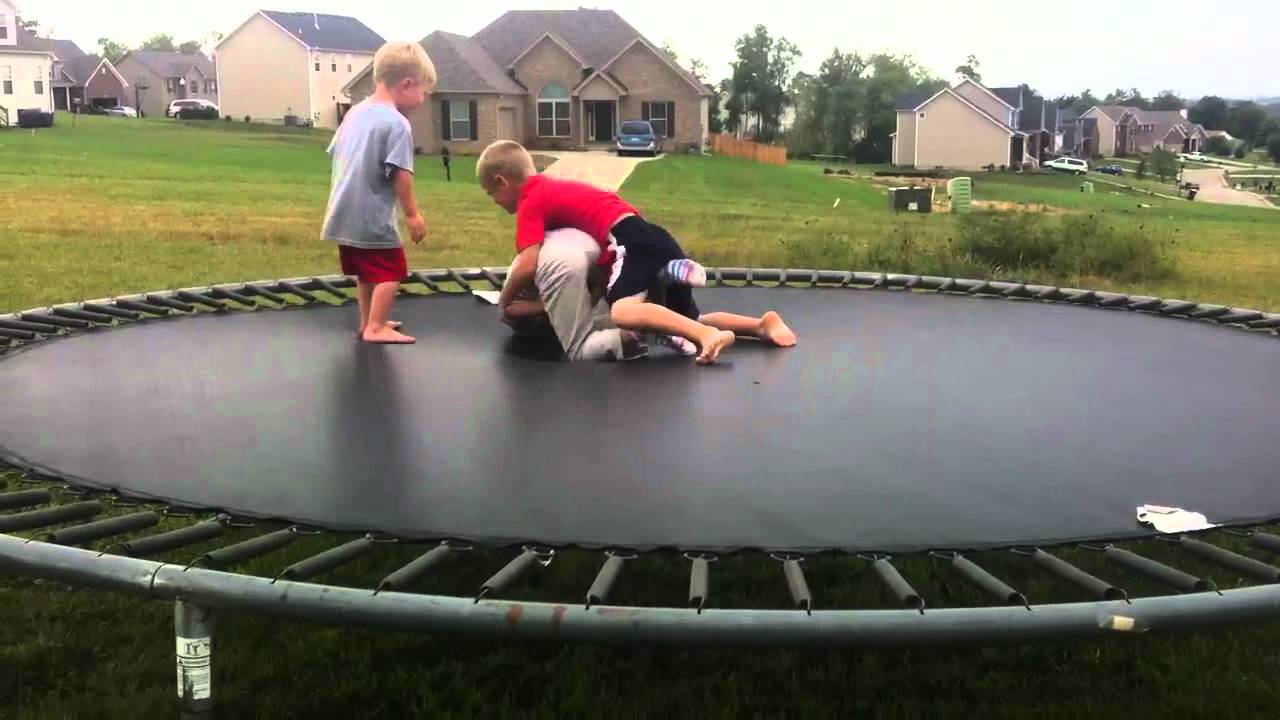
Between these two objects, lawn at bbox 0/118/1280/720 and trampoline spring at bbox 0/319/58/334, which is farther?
trampoline spring at bbox 0/319/58/334

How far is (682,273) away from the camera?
286cm

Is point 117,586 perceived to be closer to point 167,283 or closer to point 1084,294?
point 1084,294

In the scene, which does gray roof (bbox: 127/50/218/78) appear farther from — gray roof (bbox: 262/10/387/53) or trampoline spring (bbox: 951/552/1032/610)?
trampoline spring (bbox: 951/552/1032/610)

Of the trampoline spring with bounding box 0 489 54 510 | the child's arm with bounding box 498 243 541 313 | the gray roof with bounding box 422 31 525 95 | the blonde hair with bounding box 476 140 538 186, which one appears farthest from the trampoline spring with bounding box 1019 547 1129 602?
the gray roof with bounding box 422 31 525 95

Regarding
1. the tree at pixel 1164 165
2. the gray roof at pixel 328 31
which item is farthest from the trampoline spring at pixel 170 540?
the tree at pixel 1164 165

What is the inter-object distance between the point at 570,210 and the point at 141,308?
156cm

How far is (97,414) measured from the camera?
2.31 meters

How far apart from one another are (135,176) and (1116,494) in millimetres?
13210

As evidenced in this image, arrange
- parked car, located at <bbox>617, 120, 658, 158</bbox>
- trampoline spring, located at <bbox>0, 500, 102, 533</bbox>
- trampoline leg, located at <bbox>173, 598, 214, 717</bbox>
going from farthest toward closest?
parked car, located at <bbox>617, 120, 658, 158</bbox> < trampoline spring, located at <bbox>0, 500, 102, 533</bbox> < trampoline leg, located at <bbox>173, 598, 214, 717</bbox>

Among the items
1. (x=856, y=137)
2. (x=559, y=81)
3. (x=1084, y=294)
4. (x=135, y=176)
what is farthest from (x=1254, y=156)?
(x=1084, y=294)

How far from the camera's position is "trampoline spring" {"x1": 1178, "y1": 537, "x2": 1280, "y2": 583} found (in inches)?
57.6

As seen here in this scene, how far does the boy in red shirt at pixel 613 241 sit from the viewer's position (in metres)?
2.79

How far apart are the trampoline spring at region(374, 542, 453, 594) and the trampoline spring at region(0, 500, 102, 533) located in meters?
0.53

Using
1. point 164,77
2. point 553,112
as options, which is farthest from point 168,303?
point 164,77
